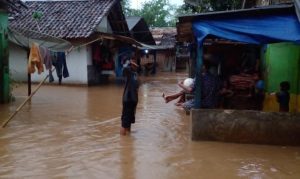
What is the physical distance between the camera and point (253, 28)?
296 inches

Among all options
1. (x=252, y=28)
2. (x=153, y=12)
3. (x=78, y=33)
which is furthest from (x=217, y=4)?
(x=153, y=12)

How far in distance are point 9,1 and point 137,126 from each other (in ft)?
19.7

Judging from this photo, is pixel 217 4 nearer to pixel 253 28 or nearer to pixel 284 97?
pixel 284 97

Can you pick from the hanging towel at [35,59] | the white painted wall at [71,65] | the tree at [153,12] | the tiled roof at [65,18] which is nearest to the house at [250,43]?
the hanging towel at [35,59]

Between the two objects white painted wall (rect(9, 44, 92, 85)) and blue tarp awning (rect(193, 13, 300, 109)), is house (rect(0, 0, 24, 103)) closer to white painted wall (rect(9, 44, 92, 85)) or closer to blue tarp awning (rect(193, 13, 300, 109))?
blue tarp awning (rect(193, 13, 300, 109))

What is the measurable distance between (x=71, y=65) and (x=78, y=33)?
5.34 ft

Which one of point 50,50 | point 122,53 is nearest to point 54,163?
point 50,50

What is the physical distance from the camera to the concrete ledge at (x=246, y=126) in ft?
25.1

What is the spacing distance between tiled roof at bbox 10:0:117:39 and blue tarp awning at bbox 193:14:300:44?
12599 mm

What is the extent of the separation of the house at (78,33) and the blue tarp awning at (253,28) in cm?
1161

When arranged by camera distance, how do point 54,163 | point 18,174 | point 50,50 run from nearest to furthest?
point 18,174
point 54,163
point 50,50

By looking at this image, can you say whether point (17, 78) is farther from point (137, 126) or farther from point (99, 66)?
point (137, 126)

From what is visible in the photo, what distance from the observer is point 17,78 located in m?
21.0

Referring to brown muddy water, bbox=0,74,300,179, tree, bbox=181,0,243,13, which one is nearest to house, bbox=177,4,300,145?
brown muddy water, bbox=0,74,300,179
